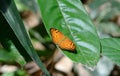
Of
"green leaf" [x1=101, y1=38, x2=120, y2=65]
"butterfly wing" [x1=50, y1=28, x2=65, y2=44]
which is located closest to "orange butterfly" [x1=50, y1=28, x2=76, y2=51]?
"butterfly wing" [x1=50, y1=28, x2=65, y2=44]

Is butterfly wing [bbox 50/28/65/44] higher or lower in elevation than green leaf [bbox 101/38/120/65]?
higher

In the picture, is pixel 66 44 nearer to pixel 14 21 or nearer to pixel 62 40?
pixel 62 40

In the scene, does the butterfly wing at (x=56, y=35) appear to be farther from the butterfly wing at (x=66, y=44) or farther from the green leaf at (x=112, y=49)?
the green leaf at (x=112, y=49)

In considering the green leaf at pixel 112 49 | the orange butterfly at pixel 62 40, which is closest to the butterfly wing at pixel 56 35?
the orange butterfly at pixel 62 40

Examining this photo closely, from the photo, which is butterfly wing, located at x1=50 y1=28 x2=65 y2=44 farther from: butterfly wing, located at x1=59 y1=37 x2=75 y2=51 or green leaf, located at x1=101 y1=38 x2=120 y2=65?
green leaf, located at x1=101 y1=38 x2=120 y2=65

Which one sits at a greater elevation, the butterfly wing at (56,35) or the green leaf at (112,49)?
the butterfly wing at (56,35)

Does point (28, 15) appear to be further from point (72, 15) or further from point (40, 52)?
point (72, 15)

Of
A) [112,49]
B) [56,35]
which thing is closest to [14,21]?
[56,35]
